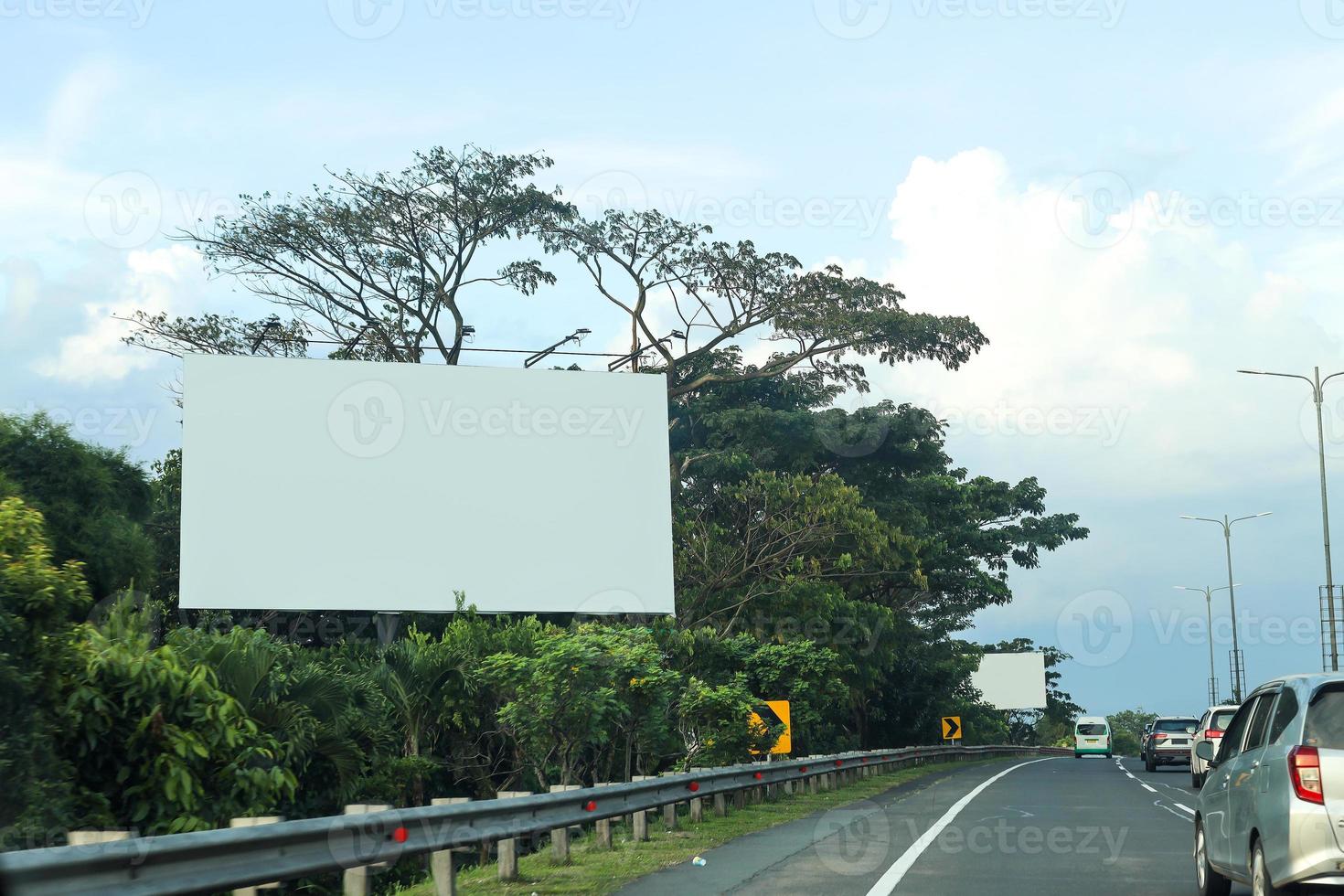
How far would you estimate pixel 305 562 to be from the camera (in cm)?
2984

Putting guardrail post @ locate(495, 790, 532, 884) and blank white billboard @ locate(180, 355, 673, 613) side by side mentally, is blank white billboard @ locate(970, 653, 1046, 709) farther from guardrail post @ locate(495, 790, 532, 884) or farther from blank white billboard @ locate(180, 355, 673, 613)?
guardrail post @ locate(495, 790, 532, 884)

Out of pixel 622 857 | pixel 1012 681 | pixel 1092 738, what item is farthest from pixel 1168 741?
pixel 1012 681

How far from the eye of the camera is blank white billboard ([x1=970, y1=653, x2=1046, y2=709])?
284ft

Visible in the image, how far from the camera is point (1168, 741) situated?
4134 centimetres

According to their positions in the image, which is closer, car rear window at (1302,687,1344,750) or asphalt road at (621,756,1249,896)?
car rear window at (1302,687,1344,750)

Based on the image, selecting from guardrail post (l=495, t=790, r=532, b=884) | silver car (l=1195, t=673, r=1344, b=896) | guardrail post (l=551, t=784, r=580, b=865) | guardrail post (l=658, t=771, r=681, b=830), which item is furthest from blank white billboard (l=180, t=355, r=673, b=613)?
silver car (l=1195, t=673, r=1344, b=896)

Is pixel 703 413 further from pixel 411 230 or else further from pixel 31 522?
pixel 31 522

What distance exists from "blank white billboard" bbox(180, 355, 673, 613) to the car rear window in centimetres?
2349

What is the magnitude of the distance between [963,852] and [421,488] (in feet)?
62.8

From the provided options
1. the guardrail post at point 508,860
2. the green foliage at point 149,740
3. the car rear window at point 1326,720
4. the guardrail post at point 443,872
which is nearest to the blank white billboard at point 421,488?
the green foliage at point 149,740

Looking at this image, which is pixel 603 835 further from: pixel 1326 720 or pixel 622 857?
pixel 1326 720

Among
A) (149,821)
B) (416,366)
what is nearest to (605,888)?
(149,821)

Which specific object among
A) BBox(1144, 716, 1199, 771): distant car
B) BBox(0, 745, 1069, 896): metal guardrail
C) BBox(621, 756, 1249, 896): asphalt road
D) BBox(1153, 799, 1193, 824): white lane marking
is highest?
BBox(0, 745, 1069, 896): metal guardrail

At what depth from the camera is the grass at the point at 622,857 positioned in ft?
37.3
